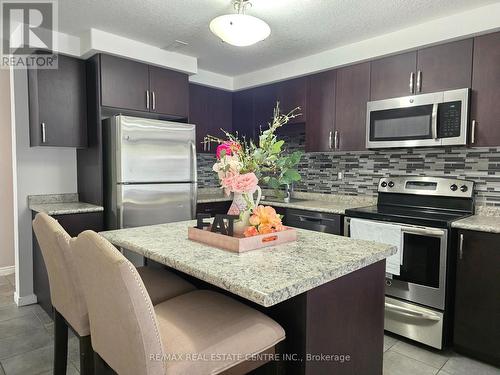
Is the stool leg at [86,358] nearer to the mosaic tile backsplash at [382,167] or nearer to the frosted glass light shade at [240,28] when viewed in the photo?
the frosted glass light shade at [240,28]

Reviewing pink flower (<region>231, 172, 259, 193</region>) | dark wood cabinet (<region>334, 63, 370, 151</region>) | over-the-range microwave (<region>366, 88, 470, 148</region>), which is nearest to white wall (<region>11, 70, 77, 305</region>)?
pink flower (<region>231, 172, 259, 193</region>)

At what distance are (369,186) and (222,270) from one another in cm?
254

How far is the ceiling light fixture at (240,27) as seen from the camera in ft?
6.55

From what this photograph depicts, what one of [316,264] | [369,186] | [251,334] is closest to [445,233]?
[369,186]

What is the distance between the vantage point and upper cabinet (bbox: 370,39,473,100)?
8.09 feet

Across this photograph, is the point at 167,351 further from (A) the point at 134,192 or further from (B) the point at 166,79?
(B) the point at 166,79

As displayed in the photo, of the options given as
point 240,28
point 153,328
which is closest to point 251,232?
point 153,328

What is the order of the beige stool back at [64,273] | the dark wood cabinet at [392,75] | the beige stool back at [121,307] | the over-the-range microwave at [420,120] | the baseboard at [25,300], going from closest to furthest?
the beige stool back at [121,307] → the beige stool back at [64,273] → the over-the-range microwave at [420,120] → the dark wood cabinet at [392,75] → the baseboard at [25,300]

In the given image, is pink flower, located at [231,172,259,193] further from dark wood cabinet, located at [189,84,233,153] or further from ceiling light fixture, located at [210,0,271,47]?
dark wood cabinet, located at [189,84,233,153]

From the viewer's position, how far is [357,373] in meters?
1.35

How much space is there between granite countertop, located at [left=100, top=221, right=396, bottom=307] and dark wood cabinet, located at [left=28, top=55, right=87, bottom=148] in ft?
5.22

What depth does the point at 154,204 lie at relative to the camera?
9.95ft

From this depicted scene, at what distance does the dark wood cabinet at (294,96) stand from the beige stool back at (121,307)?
2803mm

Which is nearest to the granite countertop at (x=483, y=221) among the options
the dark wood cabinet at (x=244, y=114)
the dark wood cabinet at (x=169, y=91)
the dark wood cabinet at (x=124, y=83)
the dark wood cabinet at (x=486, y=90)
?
the dark wood cabinet at (x=486, y=90)
